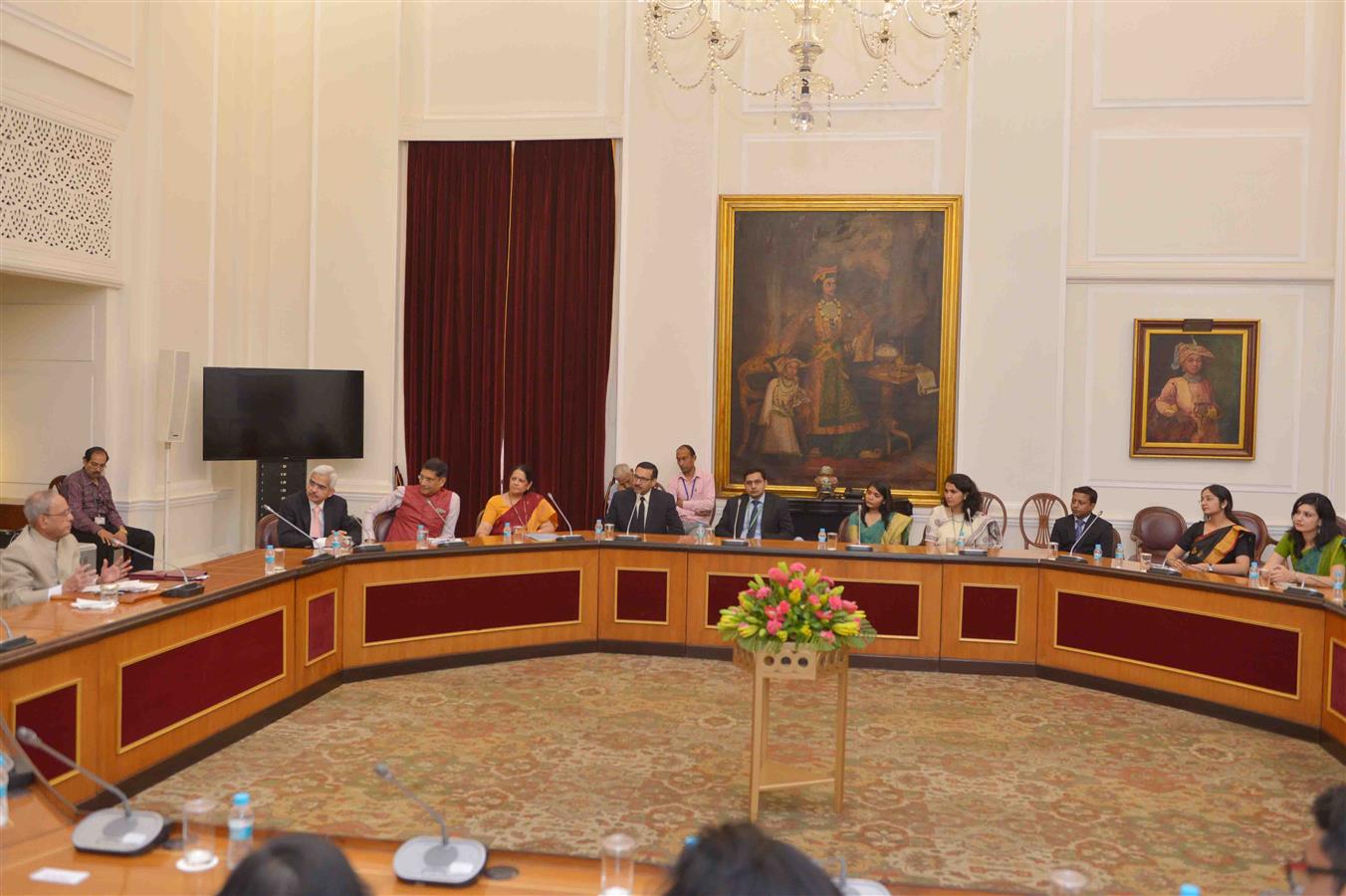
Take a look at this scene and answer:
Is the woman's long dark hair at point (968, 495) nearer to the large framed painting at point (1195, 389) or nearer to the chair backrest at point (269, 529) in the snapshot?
the large framed painting at point (1195, 389)

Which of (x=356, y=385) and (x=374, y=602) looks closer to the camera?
(x=374, y=602)

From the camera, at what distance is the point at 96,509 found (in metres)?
8.20

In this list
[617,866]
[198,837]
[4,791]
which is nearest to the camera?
[617,866]

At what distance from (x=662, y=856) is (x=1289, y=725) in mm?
3617

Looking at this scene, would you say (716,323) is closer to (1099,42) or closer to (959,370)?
(959,370)

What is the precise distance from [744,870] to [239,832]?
1.54 metres

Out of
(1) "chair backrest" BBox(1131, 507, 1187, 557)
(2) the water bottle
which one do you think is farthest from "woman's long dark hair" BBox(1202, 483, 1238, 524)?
(2) the water bottle

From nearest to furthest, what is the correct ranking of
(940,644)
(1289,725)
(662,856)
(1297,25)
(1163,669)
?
(662,856)
(1289,725)
(1163,669)
(940,644)
(1297,25)

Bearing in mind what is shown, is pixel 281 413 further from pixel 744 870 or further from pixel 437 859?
pixel 744 870

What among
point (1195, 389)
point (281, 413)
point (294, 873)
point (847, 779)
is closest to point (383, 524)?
point (281, 413)

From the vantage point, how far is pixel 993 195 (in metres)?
9.48

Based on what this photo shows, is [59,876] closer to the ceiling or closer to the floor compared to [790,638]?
closer to the floor

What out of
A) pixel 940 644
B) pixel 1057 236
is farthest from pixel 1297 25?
pixel 940 644

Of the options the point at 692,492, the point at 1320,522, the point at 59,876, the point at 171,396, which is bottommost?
the point at 59,876
